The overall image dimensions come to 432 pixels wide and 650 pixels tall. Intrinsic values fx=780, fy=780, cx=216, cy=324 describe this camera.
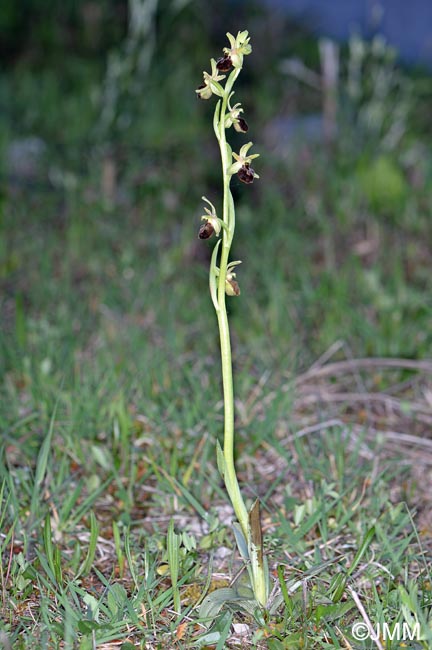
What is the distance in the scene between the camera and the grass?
126 centimetres

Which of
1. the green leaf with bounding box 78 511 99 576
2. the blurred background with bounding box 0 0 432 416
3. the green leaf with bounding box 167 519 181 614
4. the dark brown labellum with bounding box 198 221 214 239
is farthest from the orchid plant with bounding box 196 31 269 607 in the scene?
the blurred background with bounding box 0 0 432 416

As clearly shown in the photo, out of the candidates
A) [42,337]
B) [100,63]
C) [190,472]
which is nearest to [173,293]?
[42,337]

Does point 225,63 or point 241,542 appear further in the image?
point 241,542

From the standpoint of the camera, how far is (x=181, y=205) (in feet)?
11.2

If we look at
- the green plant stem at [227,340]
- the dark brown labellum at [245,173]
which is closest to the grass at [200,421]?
the green plant stem at [227,340]

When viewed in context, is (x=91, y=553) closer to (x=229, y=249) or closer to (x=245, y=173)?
(x=229, y=249)

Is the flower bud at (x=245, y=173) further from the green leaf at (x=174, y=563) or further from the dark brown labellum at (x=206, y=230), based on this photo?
the green leaf at (x=174, y=563)

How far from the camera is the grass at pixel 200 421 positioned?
126 centimetres

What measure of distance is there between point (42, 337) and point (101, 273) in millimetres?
582

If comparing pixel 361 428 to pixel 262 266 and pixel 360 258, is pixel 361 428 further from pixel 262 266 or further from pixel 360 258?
pixel 360 258

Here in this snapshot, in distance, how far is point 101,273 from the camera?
2.77m

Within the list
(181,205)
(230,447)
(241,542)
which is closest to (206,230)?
(230,447)

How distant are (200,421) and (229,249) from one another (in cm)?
74

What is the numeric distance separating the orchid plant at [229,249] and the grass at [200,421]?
82 mm
